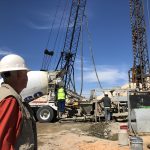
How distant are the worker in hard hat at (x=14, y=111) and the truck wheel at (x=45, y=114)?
2153 centimetres

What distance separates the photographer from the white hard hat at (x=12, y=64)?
3299 millimetres

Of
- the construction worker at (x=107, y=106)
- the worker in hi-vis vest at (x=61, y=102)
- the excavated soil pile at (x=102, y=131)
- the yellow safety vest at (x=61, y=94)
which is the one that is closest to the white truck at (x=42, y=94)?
the worker in hi-vis vest at (x=61, y=102)

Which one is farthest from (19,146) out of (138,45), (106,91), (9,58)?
(138,45)

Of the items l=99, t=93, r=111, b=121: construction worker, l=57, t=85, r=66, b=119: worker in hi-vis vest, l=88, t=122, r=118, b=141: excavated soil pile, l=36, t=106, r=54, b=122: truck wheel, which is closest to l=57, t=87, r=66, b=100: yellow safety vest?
l=57, t=85, r=66, b=119: worker in hi-vis vest

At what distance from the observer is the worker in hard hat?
292 cm

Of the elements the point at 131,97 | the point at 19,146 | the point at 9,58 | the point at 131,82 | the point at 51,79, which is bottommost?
the point at 19,146

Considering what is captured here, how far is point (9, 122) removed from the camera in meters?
2.94

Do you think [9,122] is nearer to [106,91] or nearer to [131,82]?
[106,91]

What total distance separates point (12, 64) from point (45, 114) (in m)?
21.9

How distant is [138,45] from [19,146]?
6148 centimetres

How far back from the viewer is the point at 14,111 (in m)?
2.99

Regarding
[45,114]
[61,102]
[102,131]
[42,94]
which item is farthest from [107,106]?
[42,94]

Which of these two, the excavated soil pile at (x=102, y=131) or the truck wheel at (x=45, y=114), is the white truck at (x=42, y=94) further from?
the excavated soil pile at (x=102, y=131)

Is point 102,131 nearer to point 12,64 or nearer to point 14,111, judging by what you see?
point 12,64
